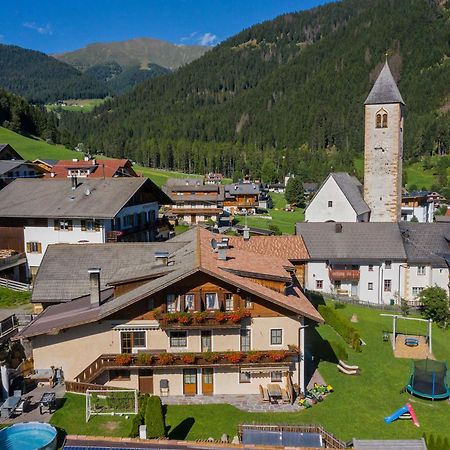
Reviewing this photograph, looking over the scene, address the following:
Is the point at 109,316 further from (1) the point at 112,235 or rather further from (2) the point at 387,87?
(2) the point at 387,87

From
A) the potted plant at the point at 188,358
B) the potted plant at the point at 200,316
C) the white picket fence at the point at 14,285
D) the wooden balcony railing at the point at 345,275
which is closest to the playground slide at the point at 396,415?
the potted plant at the point at 188,358

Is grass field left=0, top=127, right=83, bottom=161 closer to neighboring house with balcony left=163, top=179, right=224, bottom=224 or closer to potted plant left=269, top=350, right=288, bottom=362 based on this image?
neighboring house with balcony left=163, top=179, right=224, bottom=224

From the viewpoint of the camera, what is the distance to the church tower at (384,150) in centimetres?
7156

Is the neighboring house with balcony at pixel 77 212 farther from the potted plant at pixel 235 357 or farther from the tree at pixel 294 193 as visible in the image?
the tree at pixel 294 193

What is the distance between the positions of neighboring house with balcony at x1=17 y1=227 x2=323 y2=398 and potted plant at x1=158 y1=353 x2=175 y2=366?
53 mm

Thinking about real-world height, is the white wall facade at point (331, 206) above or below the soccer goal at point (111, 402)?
above

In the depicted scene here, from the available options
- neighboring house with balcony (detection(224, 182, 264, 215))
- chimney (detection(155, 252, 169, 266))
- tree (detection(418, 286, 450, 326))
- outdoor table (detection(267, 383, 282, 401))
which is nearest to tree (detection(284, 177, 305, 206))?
neighboring house with balcony (detection(224, 182, 264, 215))

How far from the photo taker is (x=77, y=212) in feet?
161

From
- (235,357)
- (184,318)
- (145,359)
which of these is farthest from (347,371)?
(145,359)

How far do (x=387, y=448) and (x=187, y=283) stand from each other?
1307cm

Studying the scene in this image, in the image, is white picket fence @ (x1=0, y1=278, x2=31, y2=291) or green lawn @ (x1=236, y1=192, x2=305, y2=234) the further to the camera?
green lawn @ (x1=236, y1=192, x2=305, y2=234)

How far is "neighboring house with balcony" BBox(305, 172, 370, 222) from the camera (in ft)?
230

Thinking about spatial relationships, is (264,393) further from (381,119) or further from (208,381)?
(381,119)

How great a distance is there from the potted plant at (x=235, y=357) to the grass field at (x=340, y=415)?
7.88ft
